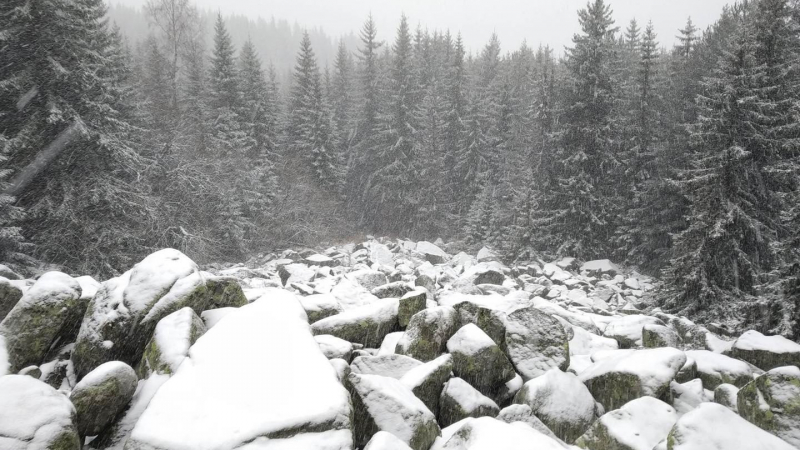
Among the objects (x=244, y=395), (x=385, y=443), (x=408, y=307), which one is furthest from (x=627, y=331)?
(x=244, y=395)

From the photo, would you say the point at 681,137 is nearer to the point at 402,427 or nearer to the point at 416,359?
the point at 416,359

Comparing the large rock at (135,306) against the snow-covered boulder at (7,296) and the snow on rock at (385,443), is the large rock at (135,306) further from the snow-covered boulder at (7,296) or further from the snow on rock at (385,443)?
the snow on rock at (385,443)

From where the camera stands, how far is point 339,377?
415 cm

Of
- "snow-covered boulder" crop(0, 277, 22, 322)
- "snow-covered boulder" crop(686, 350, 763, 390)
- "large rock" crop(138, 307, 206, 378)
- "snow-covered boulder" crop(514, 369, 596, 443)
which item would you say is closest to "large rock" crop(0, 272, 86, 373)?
"snow-covered boulder" crop(0, 277, 22, 322)

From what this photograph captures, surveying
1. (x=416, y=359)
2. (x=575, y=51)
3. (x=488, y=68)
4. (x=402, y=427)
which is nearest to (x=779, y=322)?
(x=416, y=359)

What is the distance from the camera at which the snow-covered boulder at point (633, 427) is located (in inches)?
158

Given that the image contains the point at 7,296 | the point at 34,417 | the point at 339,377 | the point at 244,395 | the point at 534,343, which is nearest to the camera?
the point at 34,417

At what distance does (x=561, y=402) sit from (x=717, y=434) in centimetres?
155

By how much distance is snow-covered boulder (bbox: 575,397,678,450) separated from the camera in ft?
13.2

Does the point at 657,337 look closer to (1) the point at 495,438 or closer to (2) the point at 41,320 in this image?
(1) the point at 495,438

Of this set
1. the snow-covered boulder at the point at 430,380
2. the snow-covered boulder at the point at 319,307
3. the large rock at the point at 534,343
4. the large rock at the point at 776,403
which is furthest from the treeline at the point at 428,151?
the snow-covered boulder at the point at 430,380

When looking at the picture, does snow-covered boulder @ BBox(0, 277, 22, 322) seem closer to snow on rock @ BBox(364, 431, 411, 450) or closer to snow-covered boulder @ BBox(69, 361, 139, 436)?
snow-covered boulder @ BBox(69, 361, 139, 436)

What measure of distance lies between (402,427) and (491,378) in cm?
193

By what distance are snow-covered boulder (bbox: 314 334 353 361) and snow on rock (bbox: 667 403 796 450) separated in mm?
3413
